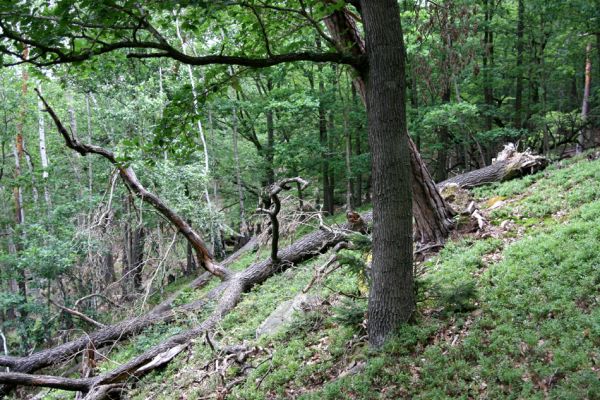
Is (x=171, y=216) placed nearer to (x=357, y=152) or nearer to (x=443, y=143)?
(x=443, y=143)

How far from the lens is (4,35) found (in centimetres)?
325

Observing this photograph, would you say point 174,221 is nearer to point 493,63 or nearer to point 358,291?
point 358,291

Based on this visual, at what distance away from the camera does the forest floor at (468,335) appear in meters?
3.80

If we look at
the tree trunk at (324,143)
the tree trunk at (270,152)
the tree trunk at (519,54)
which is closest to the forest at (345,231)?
the tree trunk at (519,54)

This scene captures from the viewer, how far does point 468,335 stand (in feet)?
14.7

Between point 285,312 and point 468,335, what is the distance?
3484mm

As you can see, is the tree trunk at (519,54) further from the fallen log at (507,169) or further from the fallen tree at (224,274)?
the fallen tree at (224,274)

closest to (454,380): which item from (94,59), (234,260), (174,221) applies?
(94,59)

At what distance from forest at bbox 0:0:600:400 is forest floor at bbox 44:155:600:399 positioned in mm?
26

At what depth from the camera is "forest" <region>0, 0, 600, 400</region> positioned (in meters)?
3.92

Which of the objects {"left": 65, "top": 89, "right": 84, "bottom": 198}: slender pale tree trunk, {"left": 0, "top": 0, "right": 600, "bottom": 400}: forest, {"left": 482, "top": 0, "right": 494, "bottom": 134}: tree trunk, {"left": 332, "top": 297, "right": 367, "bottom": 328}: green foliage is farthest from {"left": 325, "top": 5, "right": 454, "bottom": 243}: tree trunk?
{"left": 65, "top": 89, "right": 84, "bottom": 198}: slender pale tree trunk

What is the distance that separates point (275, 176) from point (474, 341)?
15.7 metres

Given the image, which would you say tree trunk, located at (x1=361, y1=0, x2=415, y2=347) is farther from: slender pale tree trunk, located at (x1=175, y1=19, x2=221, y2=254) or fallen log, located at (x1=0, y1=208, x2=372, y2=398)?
fallen log, located at (x1=0, y1=208, x2=372, y2=398)

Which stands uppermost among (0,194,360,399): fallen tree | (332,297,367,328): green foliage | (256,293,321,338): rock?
(332,297,367,328): green foliage
